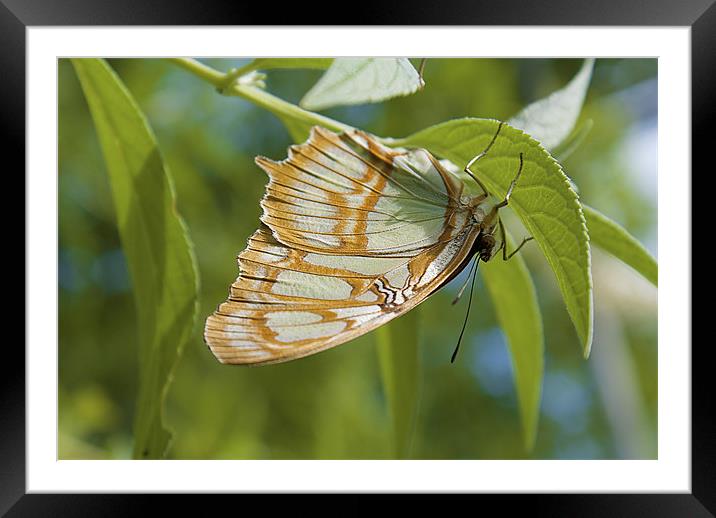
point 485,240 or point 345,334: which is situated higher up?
point 485,240

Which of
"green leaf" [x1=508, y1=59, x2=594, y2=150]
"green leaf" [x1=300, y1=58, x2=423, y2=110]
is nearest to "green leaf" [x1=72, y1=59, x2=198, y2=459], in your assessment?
"green leaf" [x1=300, y1=58, x2=423, y2=110]

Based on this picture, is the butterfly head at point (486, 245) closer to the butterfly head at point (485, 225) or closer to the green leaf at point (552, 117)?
the butterfly head at point (485, 225)

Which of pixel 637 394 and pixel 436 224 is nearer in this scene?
pixel 436 224

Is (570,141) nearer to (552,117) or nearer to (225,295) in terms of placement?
(552,117)

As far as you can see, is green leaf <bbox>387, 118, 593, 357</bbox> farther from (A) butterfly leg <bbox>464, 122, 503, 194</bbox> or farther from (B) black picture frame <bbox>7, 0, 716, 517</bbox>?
(B) black picture frame <bbox>7, 0, 716, 517</bbox>
